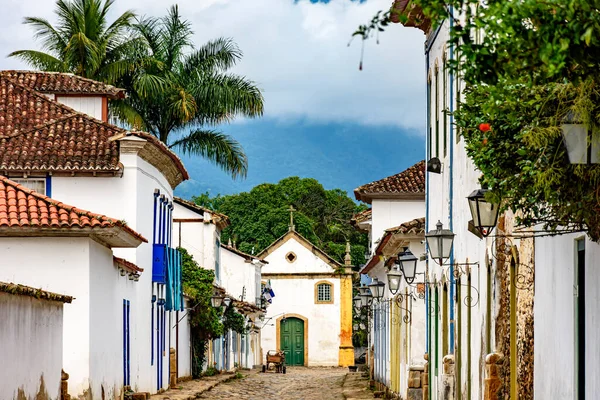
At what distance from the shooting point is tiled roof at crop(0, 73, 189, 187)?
26097 millimetres

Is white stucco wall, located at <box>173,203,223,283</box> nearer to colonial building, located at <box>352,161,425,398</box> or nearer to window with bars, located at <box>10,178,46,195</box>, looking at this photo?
colonial building, located at <box>352,161,425,398</box>

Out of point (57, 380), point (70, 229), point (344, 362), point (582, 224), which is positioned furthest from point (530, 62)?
point (344, 362)

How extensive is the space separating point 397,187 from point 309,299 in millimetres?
32452

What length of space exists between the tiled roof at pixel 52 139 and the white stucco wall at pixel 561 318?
15.8 metres

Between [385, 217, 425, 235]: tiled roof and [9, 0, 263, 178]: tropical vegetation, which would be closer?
[385, 217, 425, 235]: tiled roof

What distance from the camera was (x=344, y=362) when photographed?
67750 mm

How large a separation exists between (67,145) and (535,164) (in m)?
19.6

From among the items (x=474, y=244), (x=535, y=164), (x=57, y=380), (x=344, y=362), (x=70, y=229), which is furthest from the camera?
(x=344, y=362)

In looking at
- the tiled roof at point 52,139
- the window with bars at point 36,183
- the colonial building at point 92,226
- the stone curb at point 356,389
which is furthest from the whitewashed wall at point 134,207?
the stone curb at point 356,389

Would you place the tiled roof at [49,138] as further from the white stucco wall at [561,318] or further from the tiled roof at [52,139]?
the white stucco wall at [561,318]

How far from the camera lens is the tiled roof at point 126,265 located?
23.5 m

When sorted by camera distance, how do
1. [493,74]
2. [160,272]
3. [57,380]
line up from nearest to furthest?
[493,74]
[57,380]
[160,272]

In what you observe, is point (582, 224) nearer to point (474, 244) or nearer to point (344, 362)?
point (474, 244)

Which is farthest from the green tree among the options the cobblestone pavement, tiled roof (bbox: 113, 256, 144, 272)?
tiled roof (bbox: 113, 256, 144, 272)
